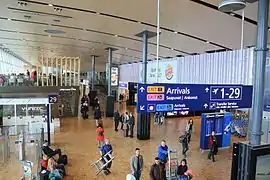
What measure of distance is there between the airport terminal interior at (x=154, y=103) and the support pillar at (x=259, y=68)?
0.02 metres

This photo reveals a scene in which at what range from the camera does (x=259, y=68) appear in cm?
496

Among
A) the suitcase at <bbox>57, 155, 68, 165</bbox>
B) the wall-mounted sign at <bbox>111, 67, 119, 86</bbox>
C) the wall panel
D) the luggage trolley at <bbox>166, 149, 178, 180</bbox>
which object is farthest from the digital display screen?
the wall-mounted sign at <bbox>111, 67, 119, 86</bbox>

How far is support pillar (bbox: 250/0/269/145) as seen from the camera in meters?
4.82

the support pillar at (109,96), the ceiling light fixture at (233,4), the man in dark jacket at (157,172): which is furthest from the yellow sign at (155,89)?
the support pillar at (109,96)

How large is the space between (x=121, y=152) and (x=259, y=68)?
22.8 ft

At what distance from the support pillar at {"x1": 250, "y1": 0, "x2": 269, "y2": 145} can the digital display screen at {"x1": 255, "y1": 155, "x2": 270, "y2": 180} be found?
32 centimetres

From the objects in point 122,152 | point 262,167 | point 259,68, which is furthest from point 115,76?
point 262,167

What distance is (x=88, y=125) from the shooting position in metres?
15.9

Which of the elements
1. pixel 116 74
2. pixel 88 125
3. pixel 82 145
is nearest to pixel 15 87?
pixel 88 125

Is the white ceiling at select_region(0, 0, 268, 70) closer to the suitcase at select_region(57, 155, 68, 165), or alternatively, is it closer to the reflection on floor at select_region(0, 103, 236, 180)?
the suitcase at select_region(57, 155, 68, 165)

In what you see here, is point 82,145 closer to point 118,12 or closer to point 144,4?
point 118,12

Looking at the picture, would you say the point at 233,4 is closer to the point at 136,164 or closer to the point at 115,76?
the point at 136,164

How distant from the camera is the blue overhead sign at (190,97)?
18.1 ft

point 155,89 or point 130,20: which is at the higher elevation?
point 130,20
